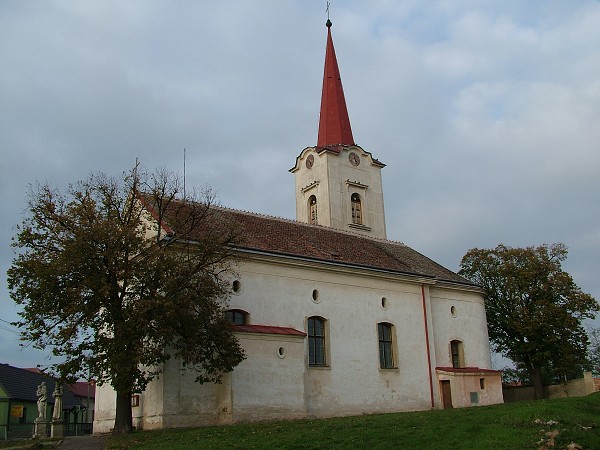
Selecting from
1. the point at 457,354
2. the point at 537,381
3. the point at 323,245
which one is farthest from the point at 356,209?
the point at 537,381

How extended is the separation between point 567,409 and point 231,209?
2080cm

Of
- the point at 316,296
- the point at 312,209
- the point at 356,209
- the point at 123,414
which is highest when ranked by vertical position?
the point at 312,209

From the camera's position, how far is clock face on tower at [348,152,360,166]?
43.8m

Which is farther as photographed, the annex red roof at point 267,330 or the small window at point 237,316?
the small window at point 237,316

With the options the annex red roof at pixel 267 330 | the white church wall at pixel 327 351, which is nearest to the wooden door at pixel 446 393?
the white church wall at pixel 327 351

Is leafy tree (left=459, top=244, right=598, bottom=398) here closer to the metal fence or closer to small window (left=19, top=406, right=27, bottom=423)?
the metal fence

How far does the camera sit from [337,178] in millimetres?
42438

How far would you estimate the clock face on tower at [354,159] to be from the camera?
43.8m

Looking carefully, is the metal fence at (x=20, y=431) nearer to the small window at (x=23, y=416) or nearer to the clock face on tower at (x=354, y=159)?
the small window at (x=23, y=416)

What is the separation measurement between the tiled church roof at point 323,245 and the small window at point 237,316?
114 inches

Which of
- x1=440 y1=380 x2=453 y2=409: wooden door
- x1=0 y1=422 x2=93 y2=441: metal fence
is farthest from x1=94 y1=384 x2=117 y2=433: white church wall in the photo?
x1=440 y1=380 x2=453 y2=409: wooden door

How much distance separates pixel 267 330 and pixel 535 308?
2252 cm

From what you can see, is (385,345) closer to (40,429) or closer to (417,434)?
(417,434)

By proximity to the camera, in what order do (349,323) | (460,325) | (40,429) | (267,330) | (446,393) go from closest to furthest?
(40,429), (267,330), (349,323), (446,393), (460,325)
